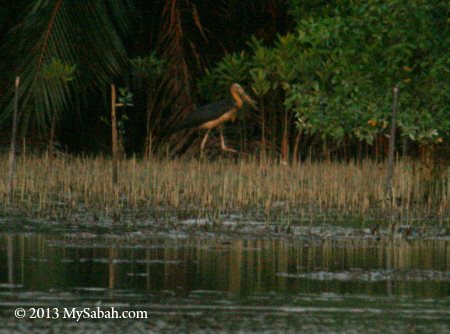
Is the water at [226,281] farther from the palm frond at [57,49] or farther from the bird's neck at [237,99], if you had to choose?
the bird's neck at [237,99]

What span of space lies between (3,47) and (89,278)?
1472 centimetres

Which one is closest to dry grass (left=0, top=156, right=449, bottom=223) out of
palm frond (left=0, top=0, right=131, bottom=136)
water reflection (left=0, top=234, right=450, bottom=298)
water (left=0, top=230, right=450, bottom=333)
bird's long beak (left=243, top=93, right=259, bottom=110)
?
palm frond (left=0, top=0, right=131, bottom=136)

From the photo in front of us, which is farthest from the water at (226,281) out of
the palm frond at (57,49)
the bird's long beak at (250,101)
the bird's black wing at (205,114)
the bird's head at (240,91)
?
the bird's long beak at (250,101)

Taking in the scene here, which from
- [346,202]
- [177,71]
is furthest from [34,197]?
[177,71]

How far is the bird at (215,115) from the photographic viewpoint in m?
24.0

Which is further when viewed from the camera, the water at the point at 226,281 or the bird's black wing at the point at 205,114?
the bird's black wing at the point at 205,114

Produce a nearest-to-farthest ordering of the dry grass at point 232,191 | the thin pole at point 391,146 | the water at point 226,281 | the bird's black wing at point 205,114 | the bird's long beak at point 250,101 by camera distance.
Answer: the water at point 226,281 → the dry grass at point 232,191 → the thin pole at point 391,146 → the bird's black wing at point 205,114 → the bird's long beak at point 250,101

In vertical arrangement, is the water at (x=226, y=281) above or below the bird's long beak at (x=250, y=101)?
below

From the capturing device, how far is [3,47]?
24547 mm

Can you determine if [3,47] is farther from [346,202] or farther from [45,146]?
[346,202]

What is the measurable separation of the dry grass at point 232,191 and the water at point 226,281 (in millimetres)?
2578

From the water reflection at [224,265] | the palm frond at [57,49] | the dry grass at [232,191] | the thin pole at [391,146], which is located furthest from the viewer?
the palm frond at [57,49]

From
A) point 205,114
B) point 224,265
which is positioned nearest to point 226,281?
point 224,265

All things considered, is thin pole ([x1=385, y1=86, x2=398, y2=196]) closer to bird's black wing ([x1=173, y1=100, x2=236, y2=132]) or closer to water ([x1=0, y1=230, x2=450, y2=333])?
water ([x1=0, y1=230, x2=450, y2=333])
